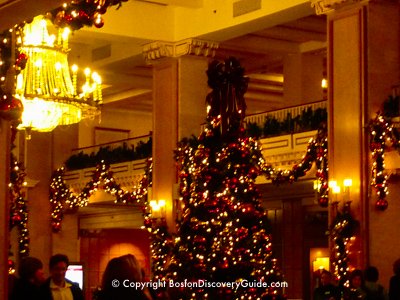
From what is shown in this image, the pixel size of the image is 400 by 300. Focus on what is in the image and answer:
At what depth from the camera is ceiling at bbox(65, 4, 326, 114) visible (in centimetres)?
2091

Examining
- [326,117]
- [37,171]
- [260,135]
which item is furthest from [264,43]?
[37,171]

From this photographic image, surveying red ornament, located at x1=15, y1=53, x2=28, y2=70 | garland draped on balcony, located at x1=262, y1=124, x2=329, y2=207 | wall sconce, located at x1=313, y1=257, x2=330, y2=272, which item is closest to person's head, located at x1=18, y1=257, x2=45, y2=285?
red ornament, located at x1=15, y1=53, x2=28, y2=70

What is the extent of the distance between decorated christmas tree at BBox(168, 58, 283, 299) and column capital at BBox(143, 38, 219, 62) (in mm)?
8096

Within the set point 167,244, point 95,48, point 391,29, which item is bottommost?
point 167,244

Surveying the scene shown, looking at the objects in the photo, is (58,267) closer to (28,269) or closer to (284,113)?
(28,269)

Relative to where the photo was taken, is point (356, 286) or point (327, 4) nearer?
point (356, 286)

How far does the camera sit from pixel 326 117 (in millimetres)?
17438

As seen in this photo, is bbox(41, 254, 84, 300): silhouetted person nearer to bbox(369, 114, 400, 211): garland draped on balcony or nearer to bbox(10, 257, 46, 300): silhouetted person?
bbox(10, 257, 46, 300): silhouetted person

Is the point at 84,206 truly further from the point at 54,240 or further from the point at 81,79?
the point at 81,79

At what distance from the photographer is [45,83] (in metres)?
13.1

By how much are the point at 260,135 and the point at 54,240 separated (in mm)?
8094

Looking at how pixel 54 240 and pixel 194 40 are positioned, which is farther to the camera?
pixel 54 240

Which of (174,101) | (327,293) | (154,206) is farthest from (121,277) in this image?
(174,101)

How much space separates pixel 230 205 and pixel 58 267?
4985 millimetres
